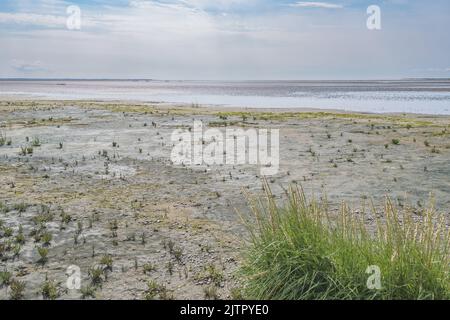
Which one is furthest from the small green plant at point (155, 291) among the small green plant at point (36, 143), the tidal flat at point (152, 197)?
the small green plant at point (36, 143)

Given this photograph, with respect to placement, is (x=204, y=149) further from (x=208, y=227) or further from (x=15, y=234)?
(x=15, y=234)

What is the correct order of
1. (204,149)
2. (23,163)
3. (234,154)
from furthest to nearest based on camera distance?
(204,149), (234,154), (23,163)

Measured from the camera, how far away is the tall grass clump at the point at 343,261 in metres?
5.92

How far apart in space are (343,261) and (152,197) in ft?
25.6

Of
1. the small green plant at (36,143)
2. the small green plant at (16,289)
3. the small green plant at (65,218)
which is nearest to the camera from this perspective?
the small green plant at (16,289)

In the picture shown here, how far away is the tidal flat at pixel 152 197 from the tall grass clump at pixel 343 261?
549mm

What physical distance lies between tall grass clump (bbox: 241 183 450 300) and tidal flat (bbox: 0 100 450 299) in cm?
55

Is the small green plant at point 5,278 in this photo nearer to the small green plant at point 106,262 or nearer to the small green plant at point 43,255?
the small green plant at point 43,255

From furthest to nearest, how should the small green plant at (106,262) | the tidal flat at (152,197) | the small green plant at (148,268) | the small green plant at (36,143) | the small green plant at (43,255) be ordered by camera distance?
the small green plant at (36,143) → the small green plant at (43,255) → the small green plant at (106,262) → the small green plant at (148,268) → the tidal flat at (152,197)

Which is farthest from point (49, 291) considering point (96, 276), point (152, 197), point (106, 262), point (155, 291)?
point (152, 197)
